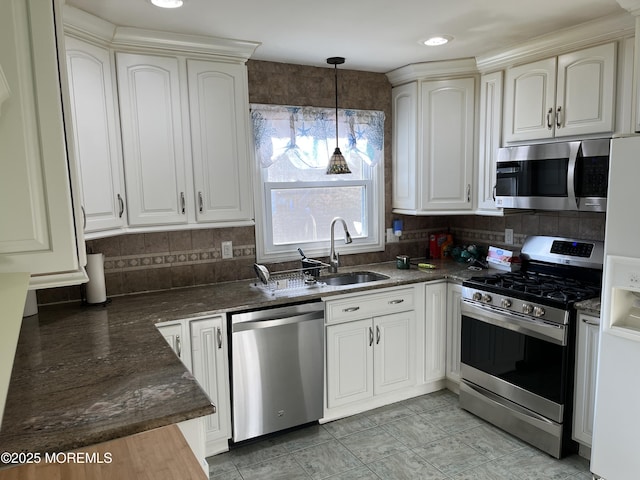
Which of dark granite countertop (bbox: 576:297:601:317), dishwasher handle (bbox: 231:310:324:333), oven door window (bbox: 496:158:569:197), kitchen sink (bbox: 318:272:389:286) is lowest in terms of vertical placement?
dishwasher handle (bbox: 231:310:324:333)

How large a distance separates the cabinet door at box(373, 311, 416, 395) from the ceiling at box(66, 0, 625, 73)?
1764mm

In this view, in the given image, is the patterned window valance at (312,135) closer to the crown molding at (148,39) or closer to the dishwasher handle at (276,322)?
the crown molding at (148,39)

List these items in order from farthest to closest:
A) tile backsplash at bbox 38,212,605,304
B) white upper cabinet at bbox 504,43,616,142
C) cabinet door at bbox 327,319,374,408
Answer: cabinet door at bbox 327,319,374,408
tile backsplash at bbox 38,212,605,304
white upper cabinet at bbox 504,43,616,142

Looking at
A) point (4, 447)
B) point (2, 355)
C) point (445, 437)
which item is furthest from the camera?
point (445, 437)

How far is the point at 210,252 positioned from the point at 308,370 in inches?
40.1

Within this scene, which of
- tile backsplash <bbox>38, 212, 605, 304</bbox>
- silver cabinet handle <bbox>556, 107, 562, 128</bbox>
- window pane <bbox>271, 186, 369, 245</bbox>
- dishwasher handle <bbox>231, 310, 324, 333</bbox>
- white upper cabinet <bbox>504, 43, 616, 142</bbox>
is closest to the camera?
white upper cabinet <bbox>504, 43, 616, 142</bbox>

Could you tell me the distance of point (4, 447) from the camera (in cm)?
131

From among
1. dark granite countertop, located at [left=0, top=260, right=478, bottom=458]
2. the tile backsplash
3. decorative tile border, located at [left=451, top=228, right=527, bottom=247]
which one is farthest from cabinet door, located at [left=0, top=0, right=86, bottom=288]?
decorative tile border, located at [left=451, top=228, right=527, bottom=247]

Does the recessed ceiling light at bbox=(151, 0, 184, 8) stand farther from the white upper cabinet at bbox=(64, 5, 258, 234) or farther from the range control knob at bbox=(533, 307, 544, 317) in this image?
the range control knob at bbox=(533, 307, 544, 317)

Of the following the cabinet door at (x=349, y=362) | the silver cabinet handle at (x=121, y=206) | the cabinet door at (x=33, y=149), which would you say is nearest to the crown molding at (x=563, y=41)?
the cabinet door at (x=349, y=362)

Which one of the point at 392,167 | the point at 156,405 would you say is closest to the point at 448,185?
the point at 392,167

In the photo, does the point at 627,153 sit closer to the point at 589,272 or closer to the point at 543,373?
the point at 589,272

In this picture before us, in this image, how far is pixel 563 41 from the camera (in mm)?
2750

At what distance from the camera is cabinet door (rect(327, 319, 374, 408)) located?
303 centimetres
